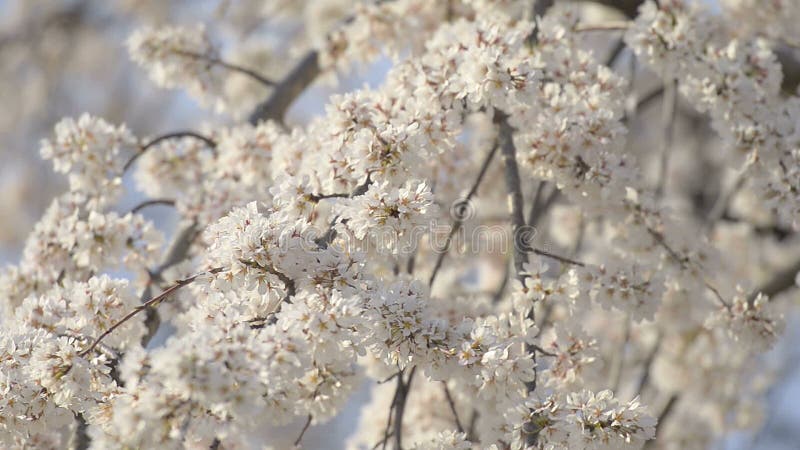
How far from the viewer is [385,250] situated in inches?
78.1

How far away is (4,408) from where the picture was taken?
5.99 feet

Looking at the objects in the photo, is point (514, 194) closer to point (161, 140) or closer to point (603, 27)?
point (603, 27)

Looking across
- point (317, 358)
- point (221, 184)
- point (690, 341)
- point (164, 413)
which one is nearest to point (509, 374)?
point (317, 358)

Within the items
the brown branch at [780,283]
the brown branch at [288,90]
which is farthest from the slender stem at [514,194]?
the brown branch at [780,283]

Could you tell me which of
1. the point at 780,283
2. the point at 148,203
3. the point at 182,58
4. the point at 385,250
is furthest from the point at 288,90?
the point at 780,283

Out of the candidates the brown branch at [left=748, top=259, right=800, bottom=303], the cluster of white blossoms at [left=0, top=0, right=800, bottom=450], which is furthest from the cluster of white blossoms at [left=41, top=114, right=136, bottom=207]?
the brown branch at [left=748, top=259, right=800, bottom=303]

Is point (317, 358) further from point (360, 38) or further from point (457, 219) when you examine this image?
point (360, 38)

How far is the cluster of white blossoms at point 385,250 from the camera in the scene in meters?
1.74

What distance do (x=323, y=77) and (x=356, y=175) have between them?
4.32ft

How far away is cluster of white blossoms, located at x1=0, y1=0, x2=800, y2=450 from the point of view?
1.74 m

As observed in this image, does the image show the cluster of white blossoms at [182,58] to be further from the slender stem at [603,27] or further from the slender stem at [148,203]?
the slender stem at [603,27]

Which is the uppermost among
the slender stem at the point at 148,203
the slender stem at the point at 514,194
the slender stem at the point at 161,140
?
the slender stem at the point at 161,140

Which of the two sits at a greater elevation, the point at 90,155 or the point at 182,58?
the point at 182,58

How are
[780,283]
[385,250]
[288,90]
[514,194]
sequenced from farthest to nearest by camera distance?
[780,283], [288,90], [514,194], [385,250]
